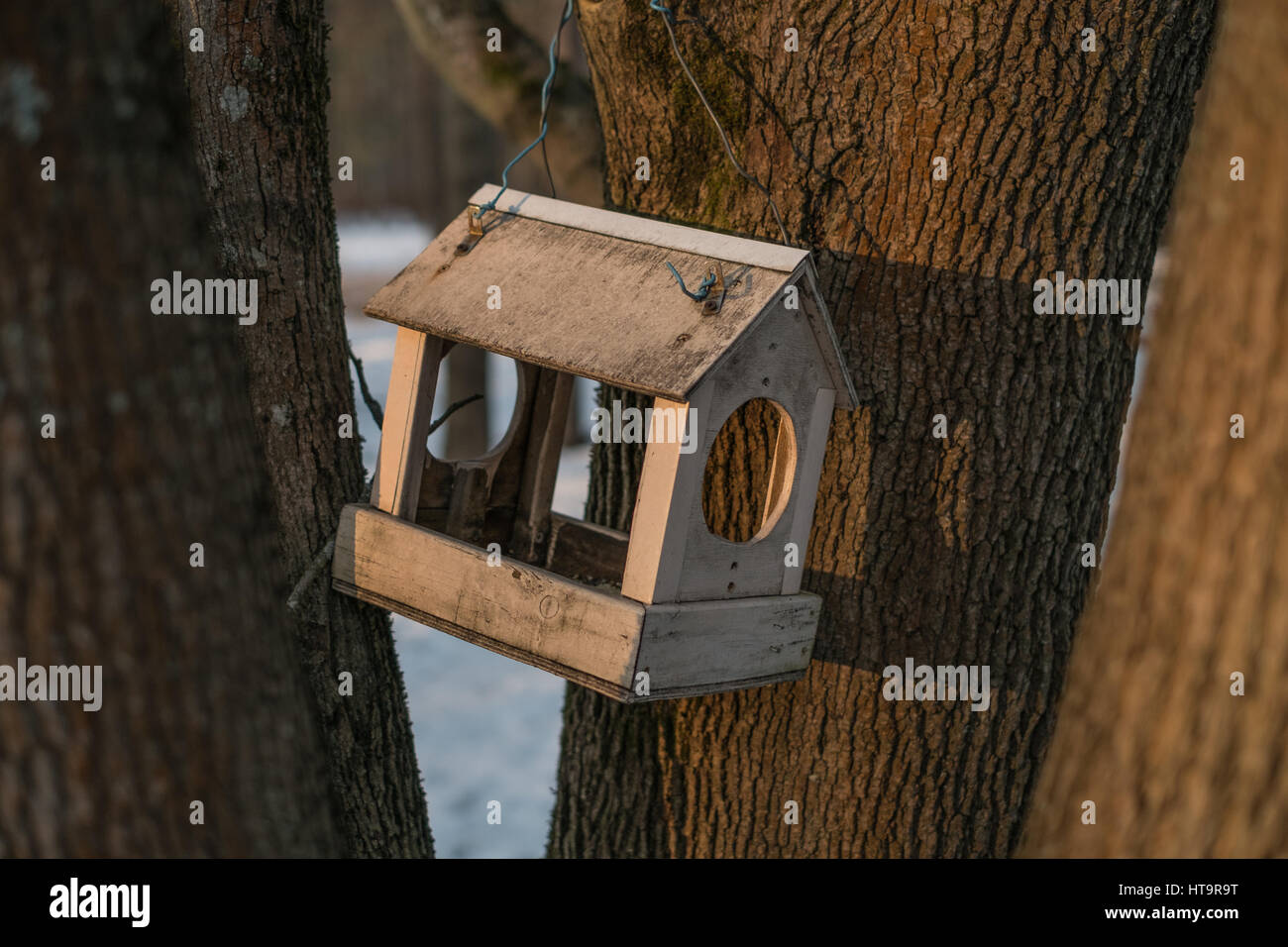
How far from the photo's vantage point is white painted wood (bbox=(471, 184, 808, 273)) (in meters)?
2.13

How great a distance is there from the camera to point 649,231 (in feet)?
7.43

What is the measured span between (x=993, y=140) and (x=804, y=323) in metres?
0.52

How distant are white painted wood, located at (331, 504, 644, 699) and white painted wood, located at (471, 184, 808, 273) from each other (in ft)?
2.07

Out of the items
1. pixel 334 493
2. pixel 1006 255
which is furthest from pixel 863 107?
pixel 334 493

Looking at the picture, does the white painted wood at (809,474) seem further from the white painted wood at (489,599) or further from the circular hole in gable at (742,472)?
the white painted wood at (489,599)

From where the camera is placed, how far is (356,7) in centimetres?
1348

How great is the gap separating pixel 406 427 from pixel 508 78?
2151 millimetres

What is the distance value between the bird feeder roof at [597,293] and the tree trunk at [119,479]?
786 millimetres

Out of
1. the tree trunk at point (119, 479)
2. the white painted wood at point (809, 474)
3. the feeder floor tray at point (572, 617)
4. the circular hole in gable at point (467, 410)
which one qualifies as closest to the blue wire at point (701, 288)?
the white painted wood at point (809, 474)

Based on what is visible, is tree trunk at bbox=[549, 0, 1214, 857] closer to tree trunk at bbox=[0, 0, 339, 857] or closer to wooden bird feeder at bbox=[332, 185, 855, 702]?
wooden bird feeder at bbox=[332, 185, 855, 702]

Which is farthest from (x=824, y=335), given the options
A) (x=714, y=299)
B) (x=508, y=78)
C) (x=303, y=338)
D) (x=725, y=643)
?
(x=508, y=78)

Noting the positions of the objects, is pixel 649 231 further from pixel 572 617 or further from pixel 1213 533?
pixel 1213 533

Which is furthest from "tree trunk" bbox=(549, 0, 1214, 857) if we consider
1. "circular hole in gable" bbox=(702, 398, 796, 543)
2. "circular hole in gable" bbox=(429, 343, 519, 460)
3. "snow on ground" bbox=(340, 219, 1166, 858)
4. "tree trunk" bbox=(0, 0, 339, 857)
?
"circular hole in gable" bbox=(429, 343, 519, 460)
